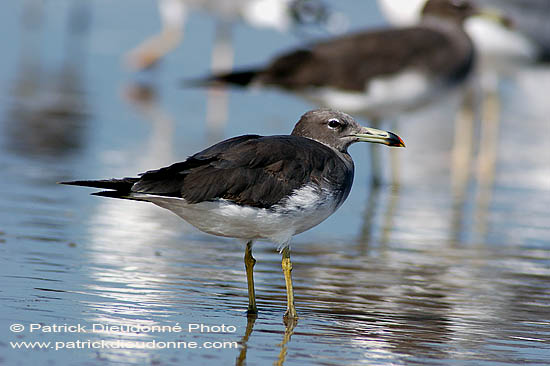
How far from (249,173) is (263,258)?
1.72 meters

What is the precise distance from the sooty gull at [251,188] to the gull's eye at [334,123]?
383mm

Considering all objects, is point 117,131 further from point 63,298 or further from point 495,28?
point 63,298

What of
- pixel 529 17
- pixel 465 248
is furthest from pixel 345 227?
pixel 529 17

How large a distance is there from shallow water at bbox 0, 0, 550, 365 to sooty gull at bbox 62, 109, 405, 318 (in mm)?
423

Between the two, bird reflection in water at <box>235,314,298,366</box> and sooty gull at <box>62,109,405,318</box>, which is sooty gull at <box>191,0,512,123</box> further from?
bird reflection in water at <box>235,314,298,366</box>

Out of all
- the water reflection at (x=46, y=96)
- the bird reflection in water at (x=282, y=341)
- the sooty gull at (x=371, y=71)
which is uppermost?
the sooty gull at (x=371, y=71)

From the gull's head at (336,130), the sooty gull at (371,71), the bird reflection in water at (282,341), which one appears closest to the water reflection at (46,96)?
the sooty gull at (371,71)

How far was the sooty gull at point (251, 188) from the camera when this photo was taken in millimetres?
5133

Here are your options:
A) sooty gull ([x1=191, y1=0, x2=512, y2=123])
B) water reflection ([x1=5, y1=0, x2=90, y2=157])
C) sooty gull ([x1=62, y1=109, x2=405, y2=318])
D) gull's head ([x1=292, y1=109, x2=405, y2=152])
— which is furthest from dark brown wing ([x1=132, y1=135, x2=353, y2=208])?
water reflection ([x1=5, y1=0, x2=90, y2=157])

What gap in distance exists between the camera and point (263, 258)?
6965mm

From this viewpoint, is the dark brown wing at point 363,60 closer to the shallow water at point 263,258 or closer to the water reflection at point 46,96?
the shallow water at point 263,258

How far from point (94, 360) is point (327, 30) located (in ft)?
48.1

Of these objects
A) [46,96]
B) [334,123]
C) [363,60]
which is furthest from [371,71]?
[46,96]

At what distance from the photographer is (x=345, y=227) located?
8.32 metres
